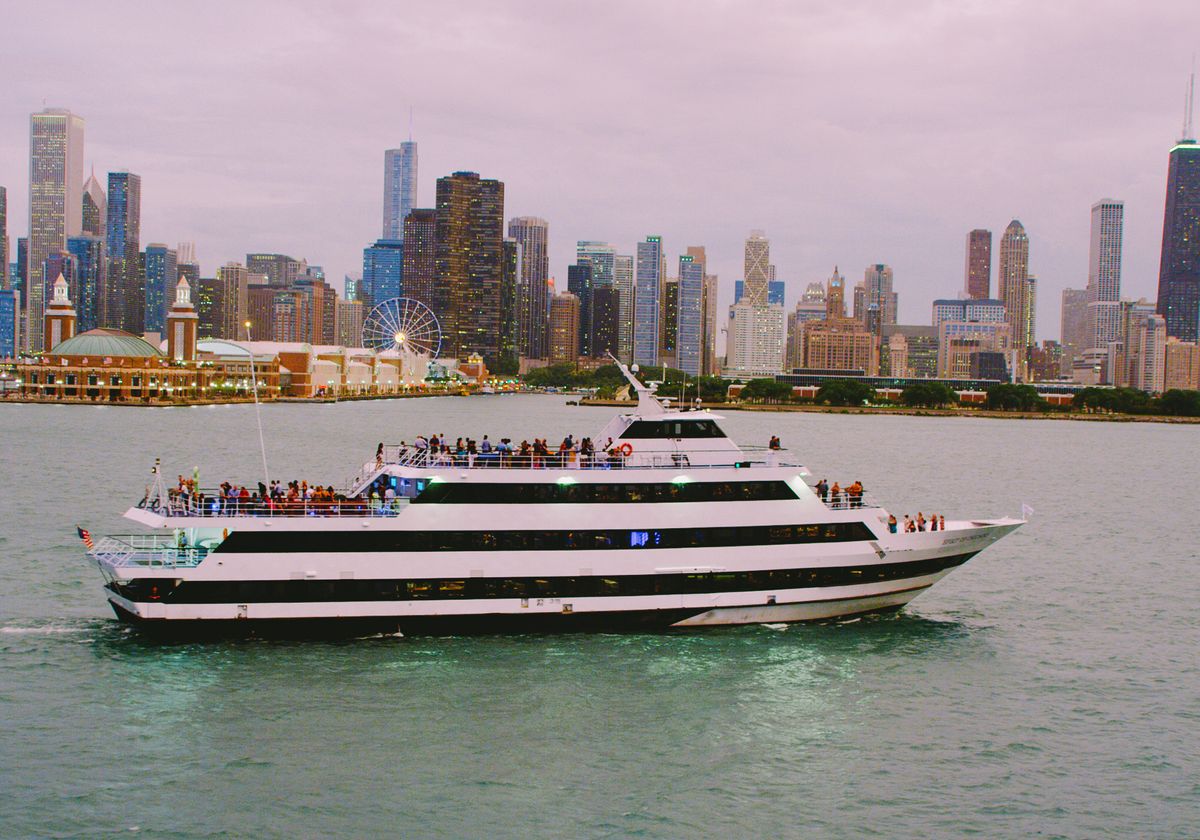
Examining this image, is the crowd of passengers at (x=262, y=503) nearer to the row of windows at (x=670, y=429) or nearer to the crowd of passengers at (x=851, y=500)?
the row of windows at (x=670, y=429)

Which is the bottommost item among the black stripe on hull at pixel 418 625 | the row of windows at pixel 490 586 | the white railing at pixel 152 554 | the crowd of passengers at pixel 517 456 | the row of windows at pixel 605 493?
the black stripe on hull at pixel 418 625

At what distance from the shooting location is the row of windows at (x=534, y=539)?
24906 mm

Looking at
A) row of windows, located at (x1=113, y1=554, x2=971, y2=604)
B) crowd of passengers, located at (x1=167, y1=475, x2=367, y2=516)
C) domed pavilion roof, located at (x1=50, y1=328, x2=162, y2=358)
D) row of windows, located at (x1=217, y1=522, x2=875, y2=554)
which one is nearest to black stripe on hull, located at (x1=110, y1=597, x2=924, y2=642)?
row of windows, located at (x1=113, y1=554, x2=971, y2=604)

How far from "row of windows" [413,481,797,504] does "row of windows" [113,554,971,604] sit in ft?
5.96

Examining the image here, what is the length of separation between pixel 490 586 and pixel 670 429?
20.2 feet

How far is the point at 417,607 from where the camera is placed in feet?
83.4

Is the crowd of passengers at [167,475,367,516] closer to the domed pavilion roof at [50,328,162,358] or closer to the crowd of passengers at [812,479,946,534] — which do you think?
the crowd of passengers at [812,479,946,534]

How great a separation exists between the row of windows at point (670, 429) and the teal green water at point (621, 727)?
16.5ft

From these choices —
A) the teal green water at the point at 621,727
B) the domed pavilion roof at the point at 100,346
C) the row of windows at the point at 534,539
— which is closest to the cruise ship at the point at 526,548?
the row of windows at the point at 534,539

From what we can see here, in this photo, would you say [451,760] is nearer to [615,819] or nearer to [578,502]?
[615,819]

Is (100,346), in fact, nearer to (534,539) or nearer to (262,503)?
(262,503)

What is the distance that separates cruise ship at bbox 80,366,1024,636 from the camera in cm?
2488

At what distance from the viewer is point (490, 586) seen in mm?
25734

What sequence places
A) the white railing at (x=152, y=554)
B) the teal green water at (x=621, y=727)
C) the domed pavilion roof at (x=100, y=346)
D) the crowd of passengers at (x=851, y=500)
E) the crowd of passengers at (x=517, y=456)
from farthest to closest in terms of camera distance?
1. the domed pavilion roof at (x=100, y=346)
2. the crowd of passengers at (x=851, y=500)
3. the crowd of passengers at (x=517, y=456)
4. the white railing at (x=152, y=554)
5. the teal green water at (x=621, y=727)
